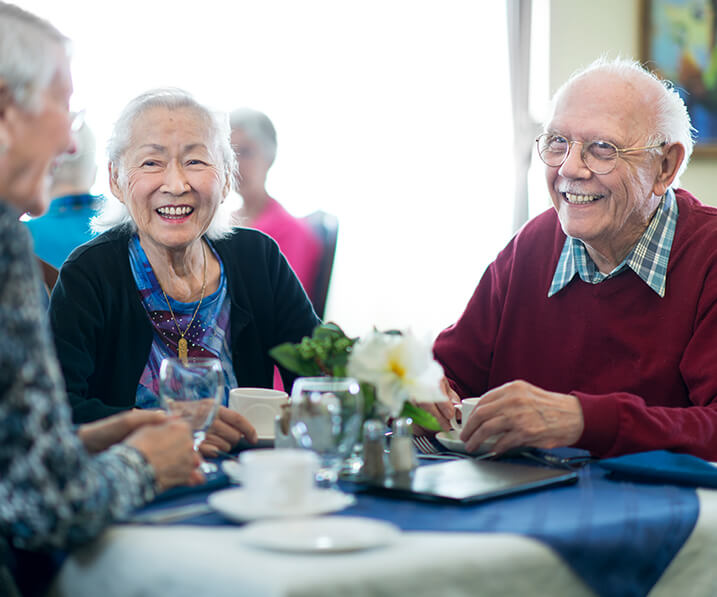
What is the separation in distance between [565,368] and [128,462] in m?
1.26

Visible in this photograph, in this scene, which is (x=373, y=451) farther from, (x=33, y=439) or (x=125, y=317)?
(x=125, y=317)

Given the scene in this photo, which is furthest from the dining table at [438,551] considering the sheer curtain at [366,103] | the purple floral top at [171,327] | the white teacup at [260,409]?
the sheer curtain at [366,103]

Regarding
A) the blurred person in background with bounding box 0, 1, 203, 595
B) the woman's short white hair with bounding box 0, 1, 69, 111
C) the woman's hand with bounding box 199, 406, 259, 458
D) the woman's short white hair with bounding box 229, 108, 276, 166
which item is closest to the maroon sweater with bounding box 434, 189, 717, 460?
the woman's hand with bounding box 199, 406, 259, 458

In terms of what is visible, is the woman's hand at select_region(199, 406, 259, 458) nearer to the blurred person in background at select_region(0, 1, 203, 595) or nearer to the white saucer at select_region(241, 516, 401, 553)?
the blurred person in background at select_region(0, 1, 203, 595)

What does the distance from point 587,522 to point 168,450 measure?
1.77 feet

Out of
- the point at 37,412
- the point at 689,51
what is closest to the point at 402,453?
the point at 37,412

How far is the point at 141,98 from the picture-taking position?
81.3 inches

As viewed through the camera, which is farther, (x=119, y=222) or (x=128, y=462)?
(x=119, y=222)

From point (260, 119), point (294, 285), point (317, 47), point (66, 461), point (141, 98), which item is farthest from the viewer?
point (317, 47)

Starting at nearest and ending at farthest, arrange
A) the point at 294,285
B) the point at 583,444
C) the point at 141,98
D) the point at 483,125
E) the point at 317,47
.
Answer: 1. the point at 583,444
2. the point at 141,98
3. the point at 294,285
4. the point at 317,47
5. the point at 483,125

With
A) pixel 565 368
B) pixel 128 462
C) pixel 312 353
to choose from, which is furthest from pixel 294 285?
pixel 128 462

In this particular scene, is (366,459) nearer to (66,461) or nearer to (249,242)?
(66,461)

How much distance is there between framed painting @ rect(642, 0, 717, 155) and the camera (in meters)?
4.90

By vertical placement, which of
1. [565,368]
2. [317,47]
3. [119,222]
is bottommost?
[565,368]
